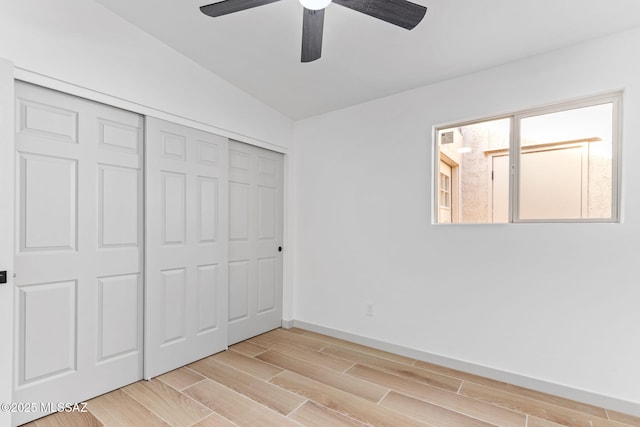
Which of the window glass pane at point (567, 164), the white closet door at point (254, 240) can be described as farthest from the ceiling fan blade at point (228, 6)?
the window glass pane at point (567, 164)

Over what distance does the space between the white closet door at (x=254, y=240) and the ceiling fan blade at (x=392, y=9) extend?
6.57ft

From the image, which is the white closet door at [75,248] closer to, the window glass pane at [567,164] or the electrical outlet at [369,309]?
the electrical outlet at [369,309]

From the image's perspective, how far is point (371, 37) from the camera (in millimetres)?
2400

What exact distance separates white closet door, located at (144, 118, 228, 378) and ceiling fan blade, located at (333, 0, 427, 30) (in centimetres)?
180

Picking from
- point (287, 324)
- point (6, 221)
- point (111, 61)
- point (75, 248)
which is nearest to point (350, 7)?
point (111, 61)

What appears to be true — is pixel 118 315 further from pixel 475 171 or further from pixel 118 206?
pixel 475 171

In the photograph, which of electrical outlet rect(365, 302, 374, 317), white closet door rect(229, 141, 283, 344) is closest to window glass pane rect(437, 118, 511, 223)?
electrical outlet rect(365, 302, 374, 317)

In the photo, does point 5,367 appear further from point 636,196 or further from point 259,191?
point 636,196

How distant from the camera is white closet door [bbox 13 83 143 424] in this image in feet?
6.48

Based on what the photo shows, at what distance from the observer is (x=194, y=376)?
257 centimetres

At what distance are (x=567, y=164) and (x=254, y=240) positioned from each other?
2.83 meters

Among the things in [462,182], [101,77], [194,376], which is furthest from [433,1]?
[194,376]

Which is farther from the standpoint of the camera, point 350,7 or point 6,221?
point 6,221

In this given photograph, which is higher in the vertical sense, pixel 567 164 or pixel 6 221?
pixel 567 164
